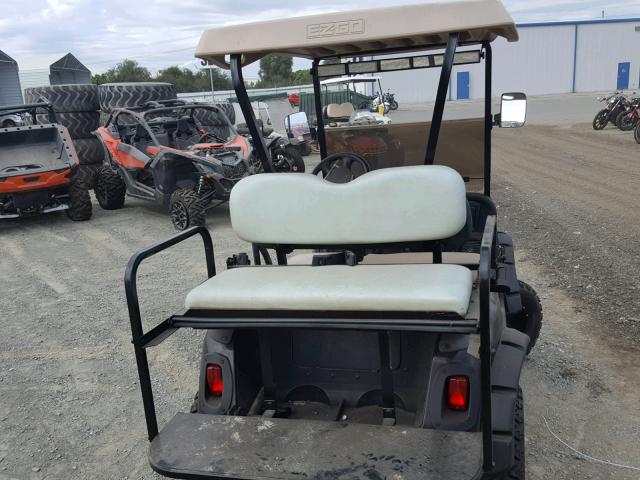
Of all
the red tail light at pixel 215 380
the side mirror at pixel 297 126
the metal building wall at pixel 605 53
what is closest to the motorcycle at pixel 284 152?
the side mirror at pixel 297 126

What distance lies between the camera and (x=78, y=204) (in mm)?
8664

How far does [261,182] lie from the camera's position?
2.46m

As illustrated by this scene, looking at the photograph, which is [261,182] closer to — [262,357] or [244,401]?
[262,357]

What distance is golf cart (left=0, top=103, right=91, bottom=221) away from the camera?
809cm

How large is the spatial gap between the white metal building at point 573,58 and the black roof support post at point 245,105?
133 ft

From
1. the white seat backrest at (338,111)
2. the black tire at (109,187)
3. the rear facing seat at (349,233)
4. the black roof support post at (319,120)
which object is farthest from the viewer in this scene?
the black tire at (109,187)

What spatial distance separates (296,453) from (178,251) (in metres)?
5.16

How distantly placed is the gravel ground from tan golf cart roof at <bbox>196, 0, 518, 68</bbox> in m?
1.89

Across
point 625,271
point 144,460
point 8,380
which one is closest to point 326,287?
point 144,460

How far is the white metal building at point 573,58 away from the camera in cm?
4062

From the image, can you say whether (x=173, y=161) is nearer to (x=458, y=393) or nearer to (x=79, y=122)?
(x=79, y=122)

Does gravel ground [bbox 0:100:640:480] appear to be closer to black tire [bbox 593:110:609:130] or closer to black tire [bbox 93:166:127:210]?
black tire [bbox 93:166:127:210]

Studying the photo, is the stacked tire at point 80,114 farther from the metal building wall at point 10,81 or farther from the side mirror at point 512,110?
the metal building wall at point 10,81

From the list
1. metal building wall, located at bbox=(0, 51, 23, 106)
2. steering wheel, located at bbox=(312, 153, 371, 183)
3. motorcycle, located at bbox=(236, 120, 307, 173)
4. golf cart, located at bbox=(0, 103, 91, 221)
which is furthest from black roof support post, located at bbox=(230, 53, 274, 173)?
metal building wall, located at bbox=(0, 51, 23, 106)
